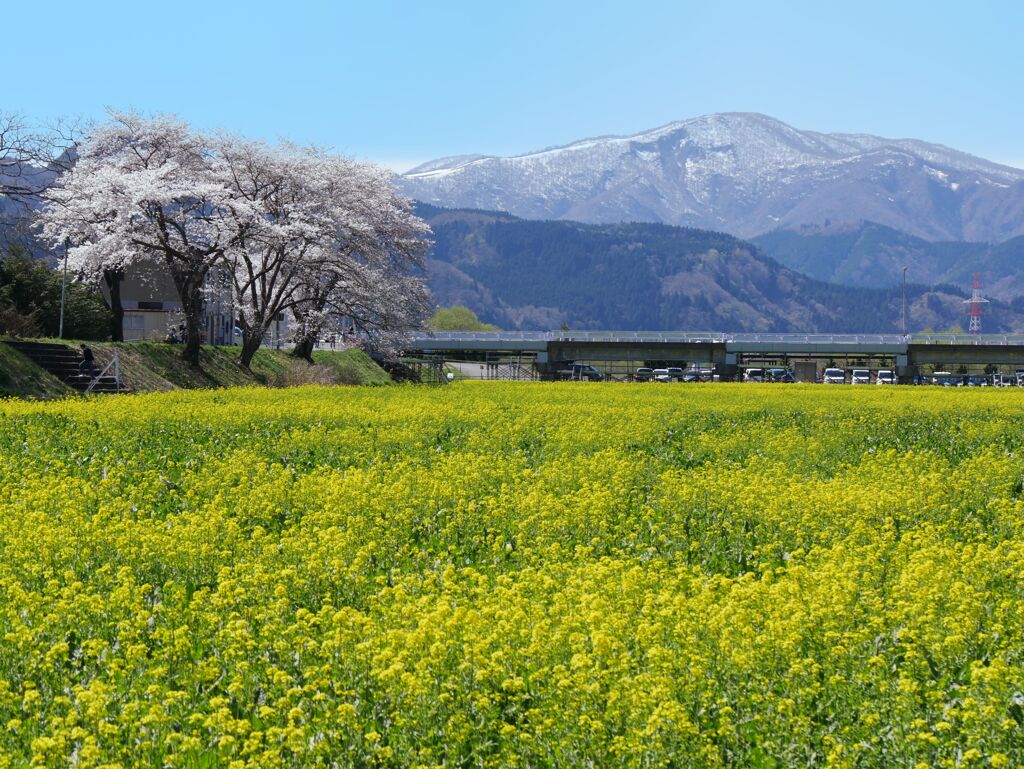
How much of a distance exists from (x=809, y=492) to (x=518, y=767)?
30.3 feet

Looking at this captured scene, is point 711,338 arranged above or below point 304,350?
above

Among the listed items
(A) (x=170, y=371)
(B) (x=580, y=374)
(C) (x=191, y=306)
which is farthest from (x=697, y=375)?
(A) (x=170, y=371)

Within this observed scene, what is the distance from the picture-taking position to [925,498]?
48.3 ft

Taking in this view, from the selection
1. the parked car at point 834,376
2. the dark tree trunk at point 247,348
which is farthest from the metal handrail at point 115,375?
the parked car at point 834,376

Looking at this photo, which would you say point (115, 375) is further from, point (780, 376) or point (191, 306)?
point (780, 376)

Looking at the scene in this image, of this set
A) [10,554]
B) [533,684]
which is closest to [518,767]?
[533,684]

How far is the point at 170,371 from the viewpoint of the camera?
1905 inches

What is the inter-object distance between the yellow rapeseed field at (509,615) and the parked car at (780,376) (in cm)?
10508

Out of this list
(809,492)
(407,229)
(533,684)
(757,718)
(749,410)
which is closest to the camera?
(757,718)

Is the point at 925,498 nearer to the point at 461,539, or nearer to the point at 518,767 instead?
the point at 461,539

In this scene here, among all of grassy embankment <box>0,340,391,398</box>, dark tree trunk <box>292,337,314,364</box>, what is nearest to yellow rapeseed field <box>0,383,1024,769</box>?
grassy embankment <box>0,340,391,398</box>

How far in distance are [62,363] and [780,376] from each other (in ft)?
323

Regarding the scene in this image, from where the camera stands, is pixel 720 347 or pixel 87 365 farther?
pixel 720 347

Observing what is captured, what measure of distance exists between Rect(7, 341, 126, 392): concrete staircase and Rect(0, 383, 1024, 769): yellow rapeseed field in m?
22.6
